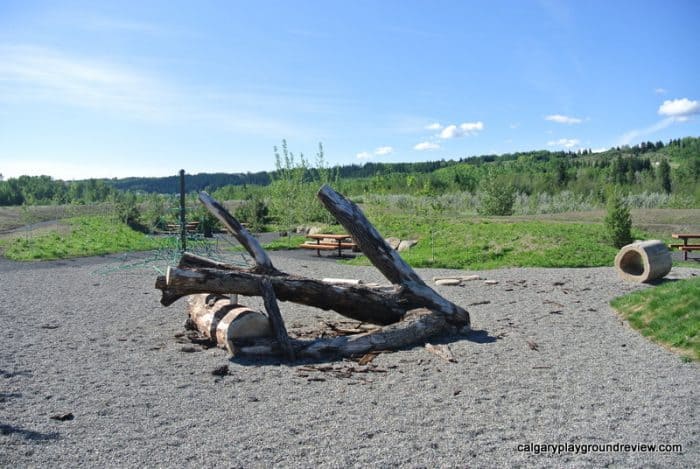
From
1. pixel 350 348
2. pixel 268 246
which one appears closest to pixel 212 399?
pixel 350 348

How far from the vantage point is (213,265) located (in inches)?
304

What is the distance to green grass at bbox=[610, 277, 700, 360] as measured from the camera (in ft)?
21.7

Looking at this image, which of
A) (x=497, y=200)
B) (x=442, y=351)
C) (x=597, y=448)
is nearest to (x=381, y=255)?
(x=442, y=351)

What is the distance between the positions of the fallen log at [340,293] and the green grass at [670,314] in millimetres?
2355

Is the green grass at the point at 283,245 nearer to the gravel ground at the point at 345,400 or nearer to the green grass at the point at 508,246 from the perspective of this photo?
the green grass at the point at 508,246

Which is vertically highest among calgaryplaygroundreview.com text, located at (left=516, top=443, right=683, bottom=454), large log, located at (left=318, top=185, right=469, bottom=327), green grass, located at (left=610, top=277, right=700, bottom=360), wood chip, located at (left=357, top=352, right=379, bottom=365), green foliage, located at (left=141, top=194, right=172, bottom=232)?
green foliage, located at (left=141, top=194, right=172, bottom=232)

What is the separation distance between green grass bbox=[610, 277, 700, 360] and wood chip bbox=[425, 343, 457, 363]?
2.54 meters

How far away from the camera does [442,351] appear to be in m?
6.45

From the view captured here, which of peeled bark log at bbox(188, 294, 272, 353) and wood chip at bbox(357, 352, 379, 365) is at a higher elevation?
peeled bark log at bbox(188, 294, 272, 353)

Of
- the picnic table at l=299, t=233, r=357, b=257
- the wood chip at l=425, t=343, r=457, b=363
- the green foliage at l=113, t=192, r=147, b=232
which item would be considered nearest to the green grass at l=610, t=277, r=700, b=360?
the wood chip at l=425, t=343, r=457, b=363

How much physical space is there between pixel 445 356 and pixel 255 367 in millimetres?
2042

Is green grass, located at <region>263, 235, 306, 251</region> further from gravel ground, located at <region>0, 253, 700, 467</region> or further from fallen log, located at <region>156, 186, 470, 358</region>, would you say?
fallen log, located at <region>156, 186, 470, 358</region>

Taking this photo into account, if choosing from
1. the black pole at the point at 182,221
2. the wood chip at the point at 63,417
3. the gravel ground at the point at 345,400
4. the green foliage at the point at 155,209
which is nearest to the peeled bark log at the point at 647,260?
the gravel ground at the point at 345,400

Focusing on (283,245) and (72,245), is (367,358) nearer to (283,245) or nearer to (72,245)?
(283,245)
